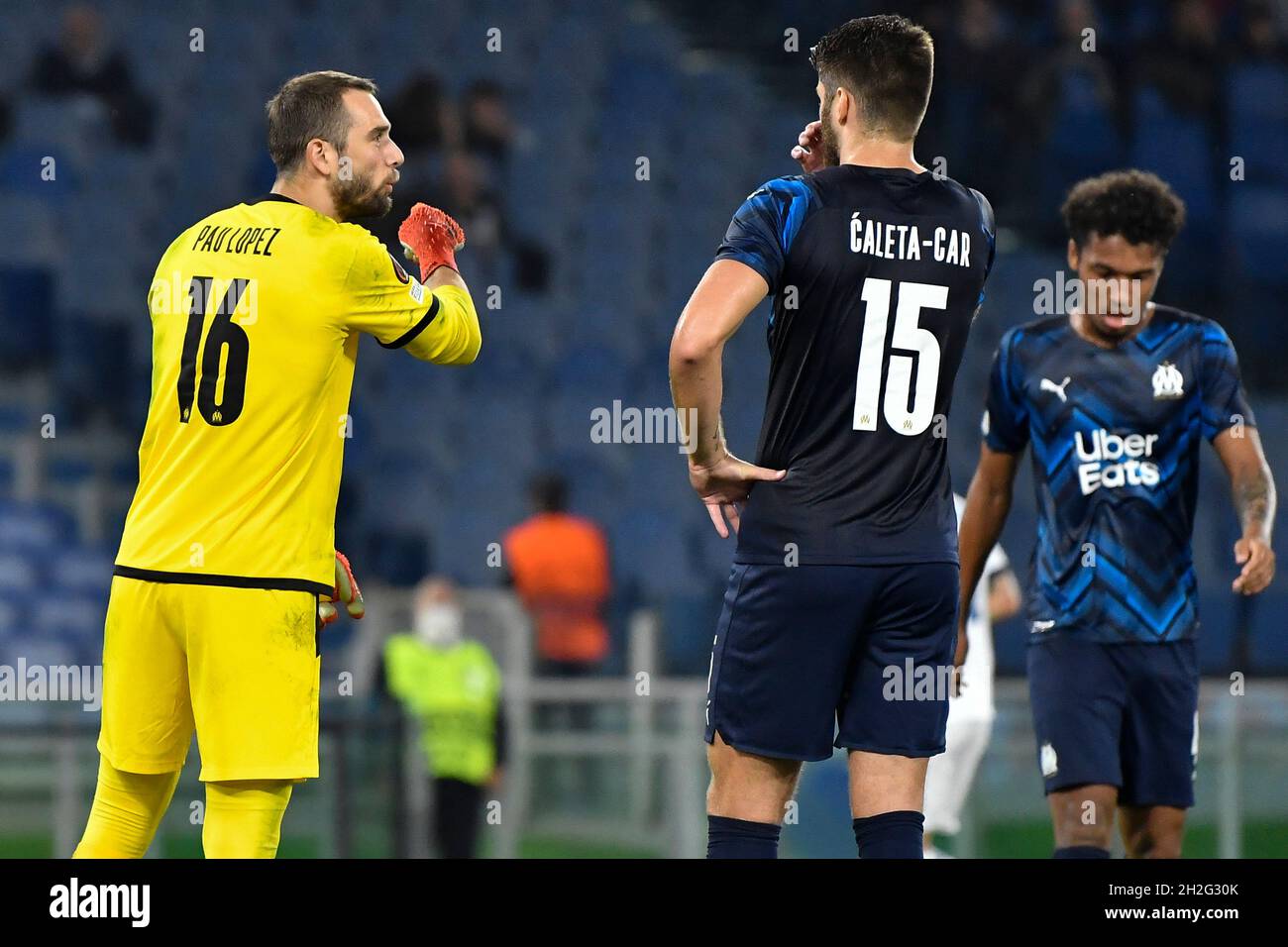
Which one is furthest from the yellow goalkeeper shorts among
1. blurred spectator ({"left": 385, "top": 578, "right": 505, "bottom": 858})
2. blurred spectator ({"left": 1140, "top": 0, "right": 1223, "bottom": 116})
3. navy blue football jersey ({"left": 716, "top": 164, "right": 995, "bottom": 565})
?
blurred spectator ({"left": 1140, "top": 0, "right": 1223, "bottom": 116})

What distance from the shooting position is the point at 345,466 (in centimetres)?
988

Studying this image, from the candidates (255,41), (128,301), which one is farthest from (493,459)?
(255,41)

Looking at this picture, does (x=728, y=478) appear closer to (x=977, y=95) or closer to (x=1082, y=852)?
(x=1082, y=852)

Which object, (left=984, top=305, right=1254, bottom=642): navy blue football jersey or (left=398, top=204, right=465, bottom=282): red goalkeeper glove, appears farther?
(left=984, top=305, right=1254, bottom=642): navy blue football jersey

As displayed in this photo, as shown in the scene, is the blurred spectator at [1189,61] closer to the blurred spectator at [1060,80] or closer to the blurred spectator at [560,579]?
the blurred spectator at [1060,80]

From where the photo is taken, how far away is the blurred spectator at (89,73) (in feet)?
33.4

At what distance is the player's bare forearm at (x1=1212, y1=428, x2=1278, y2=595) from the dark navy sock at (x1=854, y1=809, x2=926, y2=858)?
121 cm

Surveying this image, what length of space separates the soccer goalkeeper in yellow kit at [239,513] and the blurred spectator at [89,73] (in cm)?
724

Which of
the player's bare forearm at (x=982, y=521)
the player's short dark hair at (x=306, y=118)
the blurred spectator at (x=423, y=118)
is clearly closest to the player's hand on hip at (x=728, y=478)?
the player's short dark hair at (x=306, y=118)

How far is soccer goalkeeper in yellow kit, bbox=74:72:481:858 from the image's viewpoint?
3.33 meters

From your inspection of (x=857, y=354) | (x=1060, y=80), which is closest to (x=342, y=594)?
(x=857, y=354)

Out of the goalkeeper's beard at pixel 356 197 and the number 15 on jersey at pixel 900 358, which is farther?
the goalkeeper's beard at pixel 356 197

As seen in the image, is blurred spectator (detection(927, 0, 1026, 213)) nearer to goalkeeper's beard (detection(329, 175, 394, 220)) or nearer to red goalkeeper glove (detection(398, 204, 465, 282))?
red goalkeeper glove (detection(398, 204, 465, 282))
